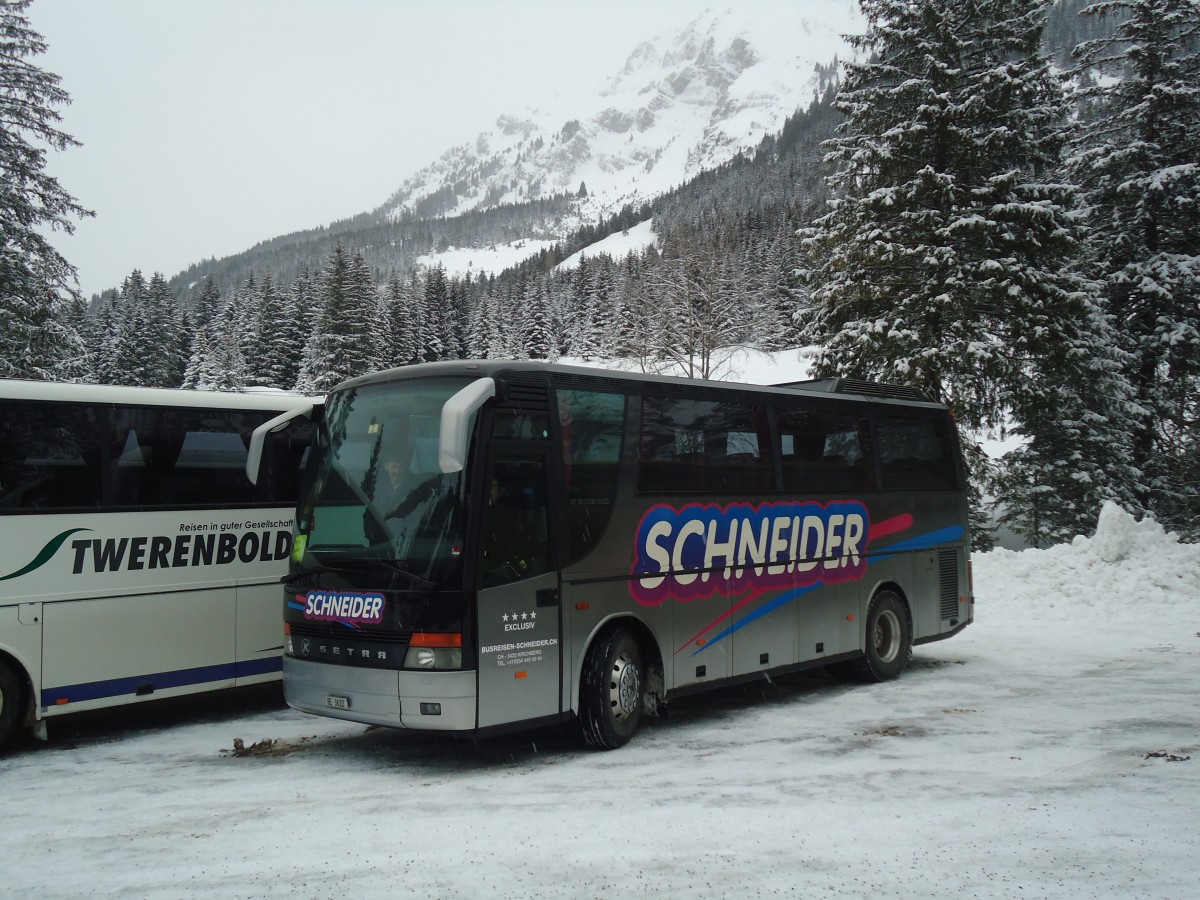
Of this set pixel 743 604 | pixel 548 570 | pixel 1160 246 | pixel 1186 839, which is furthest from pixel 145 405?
pixel 1160 246

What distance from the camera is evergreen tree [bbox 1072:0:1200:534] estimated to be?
83.9 feet

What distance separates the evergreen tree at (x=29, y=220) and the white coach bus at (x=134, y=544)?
775 inches

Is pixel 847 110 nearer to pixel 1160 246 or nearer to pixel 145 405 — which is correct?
pixel 1160 246

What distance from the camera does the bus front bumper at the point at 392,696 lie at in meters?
7.16

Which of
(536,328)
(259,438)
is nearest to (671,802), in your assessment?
(259,438)

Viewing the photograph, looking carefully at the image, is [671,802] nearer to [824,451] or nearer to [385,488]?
[385,488]

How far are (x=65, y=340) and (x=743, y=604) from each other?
23.8m

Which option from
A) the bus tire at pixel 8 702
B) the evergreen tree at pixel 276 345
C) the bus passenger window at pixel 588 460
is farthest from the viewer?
the evergreen tree at pixel 276 345

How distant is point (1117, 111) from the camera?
2730 centimetres

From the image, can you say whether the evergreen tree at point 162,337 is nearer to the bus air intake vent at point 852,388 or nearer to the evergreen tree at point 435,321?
the evergreen tree at point 435,321

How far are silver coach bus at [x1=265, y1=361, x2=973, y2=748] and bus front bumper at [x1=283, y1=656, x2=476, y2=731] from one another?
1 cm

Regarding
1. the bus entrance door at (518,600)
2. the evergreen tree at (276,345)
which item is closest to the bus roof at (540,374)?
the bus entrance door at (518,600)

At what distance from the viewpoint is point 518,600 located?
24.7 feet

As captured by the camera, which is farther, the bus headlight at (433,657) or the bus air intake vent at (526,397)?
the bus air intake vent at (526,397)
